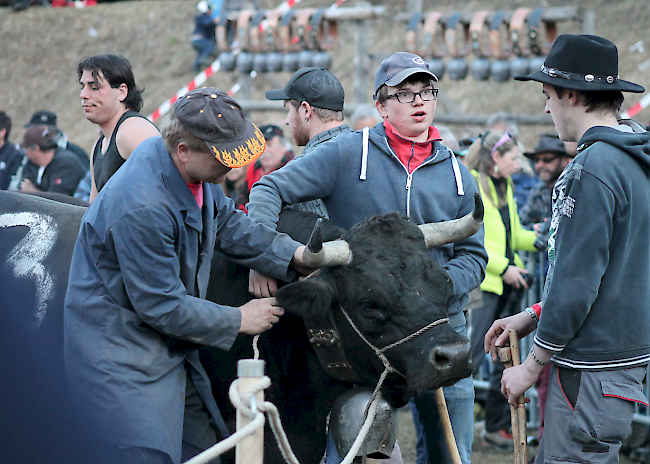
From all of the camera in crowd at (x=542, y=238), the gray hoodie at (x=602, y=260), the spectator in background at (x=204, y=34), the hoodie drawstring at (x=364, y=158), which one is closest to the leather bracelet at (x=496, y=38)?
the camera in crowd at (x=542, y=238)

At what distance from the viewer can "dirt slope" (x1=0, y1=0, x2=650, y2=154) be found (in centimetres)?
1511

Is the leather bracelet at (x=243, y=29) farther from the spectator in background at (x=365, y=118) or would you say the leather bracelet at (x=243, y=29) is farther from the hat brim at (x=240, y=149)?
the hat brim at (x=240, y=149)

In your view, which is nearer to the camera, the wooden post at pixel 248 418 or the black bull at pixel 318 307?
the wooden post at pixel 248 418

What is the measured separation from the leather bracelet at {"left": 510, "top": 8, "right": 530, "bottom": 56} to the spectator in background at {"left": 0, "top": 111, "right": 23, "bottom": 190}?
6.74 meters

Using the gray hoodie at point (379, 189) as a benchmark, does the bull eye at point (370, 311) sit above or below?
below

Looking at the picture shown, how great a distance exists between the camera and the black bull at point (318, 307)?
2922mm

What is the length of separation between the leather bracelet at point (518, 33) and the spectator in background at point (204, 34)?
1034cm

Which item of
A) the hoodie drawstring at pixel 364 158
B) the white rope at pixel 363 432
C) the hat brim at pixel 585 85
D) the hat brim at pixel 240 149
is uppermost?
the hat brim at pixel 585 85

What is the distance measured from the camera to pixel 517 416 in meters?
3.21

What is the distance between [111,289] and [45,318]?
→ 62 centimetres

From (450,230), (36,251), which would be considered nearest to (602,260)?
(450,230)

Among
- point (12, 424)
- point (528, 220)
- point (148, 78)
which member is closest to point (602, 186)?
point (12, 424)

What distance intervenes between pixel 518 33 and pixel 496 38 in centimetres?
39

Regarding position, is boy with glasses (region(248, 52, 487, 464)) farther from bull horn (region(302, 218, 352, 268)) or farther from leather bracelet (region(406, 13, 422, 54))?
leather bracelet (region(406, 13, 422, 54))
